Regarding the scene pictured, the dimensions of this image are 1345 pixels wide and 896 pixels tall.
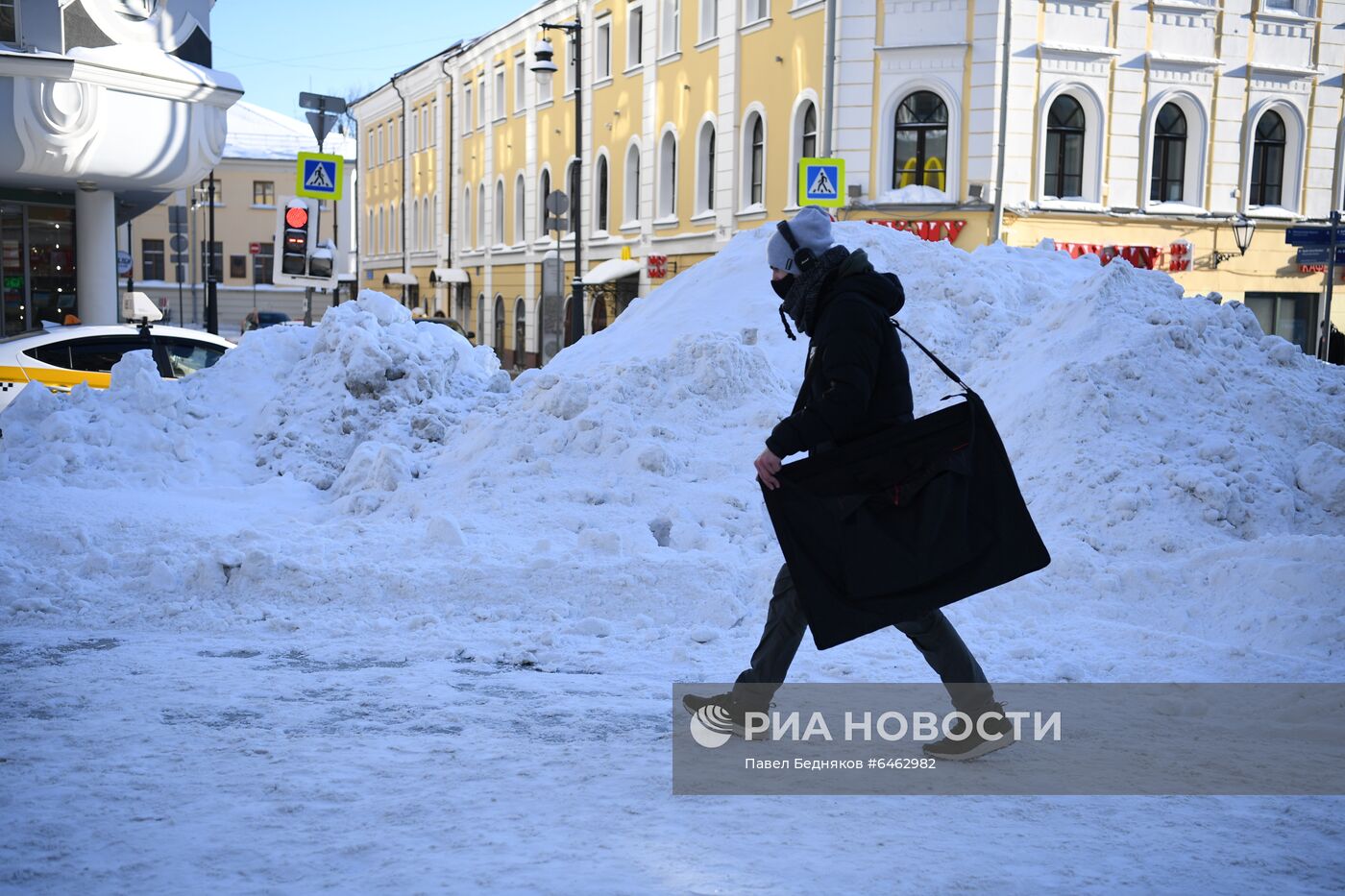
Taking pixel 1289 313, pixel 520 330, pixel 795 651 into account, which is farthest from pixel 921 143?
pixel 795 651

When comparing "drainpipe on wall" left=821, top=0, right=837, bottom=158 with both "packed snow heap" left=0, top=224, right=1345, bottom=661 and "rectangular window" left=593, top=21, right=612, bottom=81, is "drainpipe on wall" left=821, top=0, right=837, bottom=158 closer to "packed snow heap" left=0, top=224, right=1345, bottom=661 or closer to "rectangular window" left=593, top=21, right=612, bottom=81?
"rectangular window" left=593, top=21, right=612, bottom=81

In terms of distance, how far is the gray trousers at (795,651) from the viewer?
155 inches

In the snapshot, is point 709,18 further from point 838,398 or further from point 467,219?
point 838,398

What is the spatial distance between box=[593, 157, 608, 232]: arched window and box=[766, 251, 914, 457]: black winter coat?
30.0 m

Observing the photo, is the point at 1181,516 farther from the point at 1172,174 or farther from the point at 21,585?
the point at 1172,174

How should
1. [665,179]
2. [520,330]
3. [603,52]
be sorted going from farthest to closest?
[520,330] → [603,52] → [665,179]

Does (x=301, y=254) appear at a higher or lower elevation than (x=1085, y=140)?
lower

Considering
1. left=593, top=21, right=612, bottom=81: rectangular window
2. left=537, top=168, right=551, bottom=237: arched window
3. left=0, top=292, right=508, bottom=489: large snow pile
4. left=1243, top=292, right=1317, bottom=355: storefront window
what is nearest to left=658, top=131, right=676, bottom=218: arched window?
left=593, top=21, right=612, bottom=81: rectangular window

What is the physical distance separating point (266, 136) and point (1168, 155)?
5146 cm

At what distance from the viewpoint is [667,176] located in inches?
1166

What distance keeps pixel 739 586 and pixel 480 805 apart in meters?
3.00

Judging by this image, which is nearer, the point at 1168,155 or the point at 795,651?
the point at 795,651

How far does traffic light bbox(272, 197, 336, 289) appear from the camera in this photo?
13.6 meters

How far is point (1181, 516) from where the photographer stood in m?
6.79
